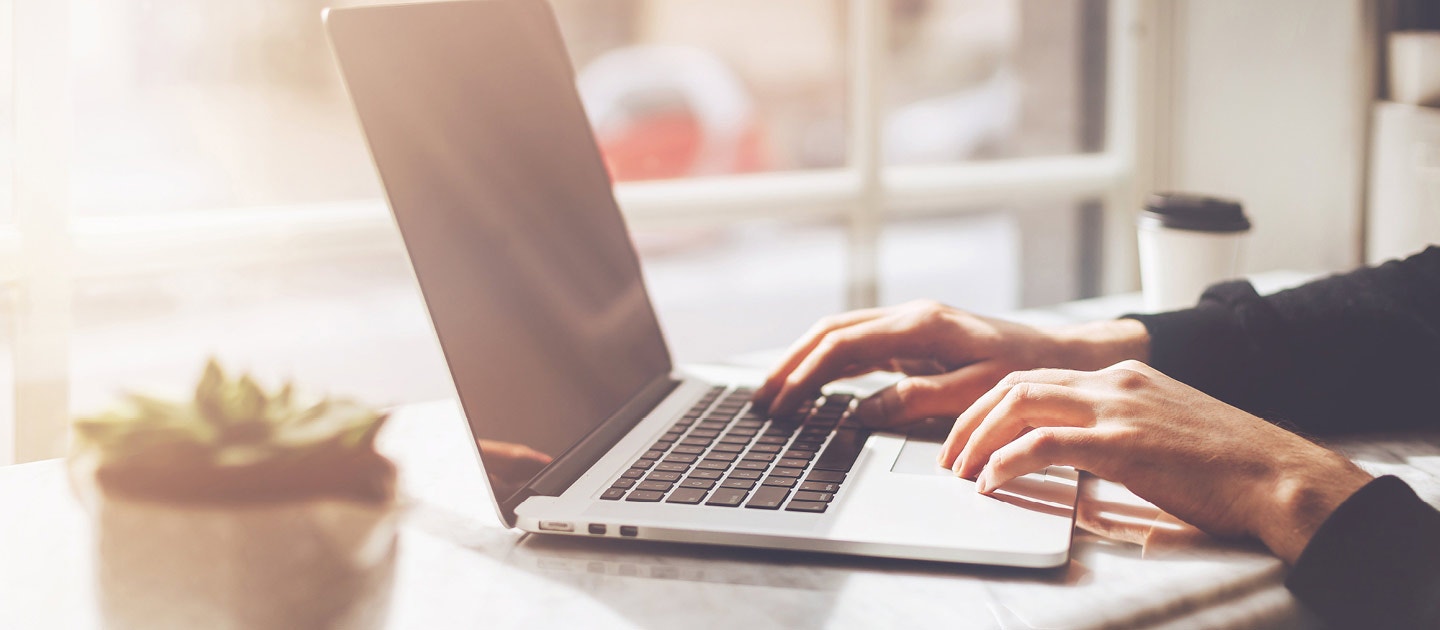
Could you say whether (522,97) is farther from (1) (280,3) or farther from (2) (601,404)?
(1) (280,3)

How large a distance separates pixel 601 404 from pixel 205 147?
53.5 inches

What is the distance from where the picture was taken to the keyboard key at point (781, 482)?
0.57 metres

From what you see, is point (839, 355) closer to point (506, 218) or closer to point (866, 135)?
point (506, 218)

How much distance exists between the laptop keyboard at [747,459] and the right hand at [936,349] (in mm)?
23

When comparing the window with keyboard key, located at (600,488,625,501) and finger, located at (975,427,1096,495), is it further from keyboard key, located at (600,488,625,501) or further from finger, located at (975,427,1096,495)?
finger, located at (975,427,1096,495)

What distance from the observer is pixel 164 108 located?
1745 millimetres

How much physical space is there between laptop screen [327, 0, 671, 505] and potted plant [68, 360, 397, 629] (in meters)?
0.09

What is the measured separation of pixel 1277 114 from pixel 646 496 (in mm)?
1570

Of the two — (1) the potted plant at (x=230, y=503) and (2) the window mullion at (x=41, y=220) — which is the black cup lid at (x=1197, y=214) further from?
(2) the window mullion at (x=41, y=220)

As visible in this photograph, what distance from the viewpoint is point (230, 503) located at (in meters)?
0.43

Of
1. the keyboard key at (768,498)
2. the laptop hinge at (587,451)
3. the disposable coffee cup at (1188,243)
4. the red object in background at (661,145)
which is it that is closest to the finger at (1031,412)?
the keyboard key at (768,498)

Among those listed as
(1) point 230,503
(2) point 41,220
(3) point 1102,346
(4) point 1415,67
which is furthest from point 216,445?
(4) point 1415,67

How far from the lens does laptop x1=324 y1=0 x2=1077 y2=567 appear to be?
1.71 feet

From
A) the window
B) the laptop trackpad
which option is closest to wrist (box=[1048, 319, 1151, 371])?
the laptop trackpad
